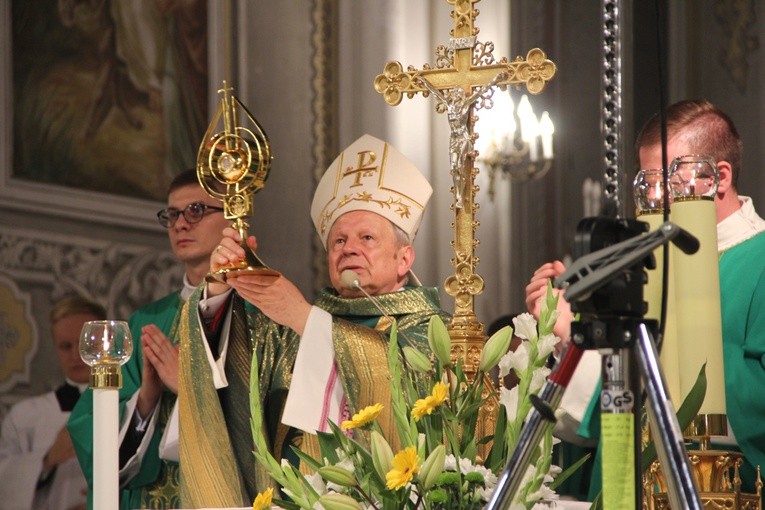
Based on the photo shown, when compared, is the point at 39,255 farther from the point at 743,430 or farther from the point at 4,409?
the point at 743,430

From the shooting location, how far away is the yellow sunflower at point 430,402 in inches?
81.4

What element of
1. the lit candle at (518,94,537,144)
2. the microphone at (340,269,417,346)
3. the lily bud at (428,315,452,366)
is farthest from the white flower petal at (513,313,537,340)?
the lit candle at (518,94,537,144)

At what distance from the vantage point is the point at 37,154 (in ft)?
19.9

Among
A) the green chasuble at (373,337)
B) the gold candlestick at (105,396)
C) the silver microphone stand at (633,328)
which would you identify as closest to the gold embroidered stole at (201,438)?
the green chasuble at (373,337)

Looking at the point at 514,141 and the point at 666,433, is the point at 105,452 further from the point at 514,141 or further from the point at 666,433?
the point at 514,141

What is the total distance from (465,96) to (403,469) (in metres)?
1.57

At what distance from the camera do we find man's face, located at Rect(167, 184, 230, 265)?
456 cm

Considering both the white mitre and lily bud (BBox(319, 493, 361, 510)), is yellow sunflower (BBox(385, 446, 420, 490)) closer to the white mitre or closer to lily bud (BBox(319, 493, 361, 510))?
lily bud (BBox(319, 493, 361, 510))

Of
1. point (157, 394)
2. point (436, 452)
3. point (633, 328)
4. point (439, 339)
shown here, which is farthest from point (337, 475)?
point (157, 394)

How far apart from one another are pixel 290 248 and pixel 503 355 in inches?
175

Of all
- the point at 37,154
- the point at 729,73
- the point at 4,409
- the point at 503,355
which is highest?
the point at 729,73

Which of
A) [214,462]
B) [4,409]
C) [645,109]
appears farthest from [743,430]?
[645,109]

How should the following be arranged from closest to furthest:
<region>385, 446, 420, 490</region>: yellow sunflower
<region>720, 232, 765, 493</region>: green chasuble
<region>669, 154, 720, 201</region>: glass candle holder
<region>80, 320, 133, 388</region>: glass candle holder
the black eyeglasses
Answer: <region>385, 446, 420, 490</region>: yellow sunflower, <region>669, 154, 720, 201</region>: glass candle holder, <region>80, 320, 133, 388</region>: glass candle holder, <region>720, 232, 765, 493</region>: green chasuble, the black eyeglasses

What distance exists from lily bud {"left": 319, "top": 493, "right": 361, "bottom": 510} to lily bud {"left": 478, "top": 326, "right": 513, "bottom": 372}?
0.32 meters
